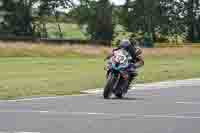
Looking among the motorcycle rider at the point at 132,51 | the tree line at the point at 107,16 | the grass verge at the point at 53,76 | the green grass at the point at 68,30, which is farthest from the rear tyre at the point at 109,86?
the green grass at the point at 68,30

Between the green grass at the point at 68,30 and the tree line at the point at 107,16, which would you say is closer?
the tree line at the point at 107,16

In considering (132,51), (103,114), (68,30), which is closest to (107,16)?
(68,30)

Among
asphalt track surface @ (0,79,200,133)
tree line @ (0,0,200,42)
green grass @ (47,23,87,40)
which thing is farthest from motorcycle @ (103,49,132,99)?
green grass @ (47,23,87,40)

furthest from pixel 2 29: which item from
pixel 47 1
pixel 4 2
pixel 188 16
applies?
pixel 188 16

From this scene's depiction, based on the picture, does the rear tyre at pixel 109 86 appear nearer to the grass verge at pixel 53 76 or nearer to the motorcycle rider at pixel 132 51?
the motorcycle rider at pixel 132 51

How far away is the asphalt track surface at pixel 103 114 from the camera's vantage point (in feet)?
38.9

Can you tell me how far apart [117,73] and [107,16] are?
73.7 m

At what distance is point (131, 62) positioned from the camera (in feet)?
60.1

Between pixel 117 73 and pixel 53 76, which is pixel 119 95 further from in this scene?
pixel 53 76

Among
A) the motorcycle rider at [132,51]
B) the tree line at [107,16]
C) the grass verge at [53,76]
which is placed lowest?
the tree line at [107,16]

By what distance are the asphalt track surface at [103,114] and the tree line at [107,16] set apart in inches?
2717

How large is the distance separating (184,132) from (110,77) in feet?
21.4

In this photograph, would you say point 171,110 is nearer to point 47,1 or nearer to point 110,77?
point 110,77

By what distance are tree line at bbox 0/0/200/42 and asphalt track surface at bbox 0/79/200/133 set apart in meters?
69.0
